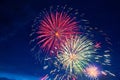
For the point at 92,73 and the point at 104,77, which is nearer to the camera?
the point at 92,73

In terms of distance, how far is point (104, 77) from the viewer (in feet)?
192

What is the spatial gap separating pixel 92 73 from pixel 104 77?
17.0 m

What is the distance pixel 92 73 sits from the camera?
4284cm
